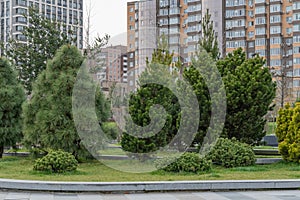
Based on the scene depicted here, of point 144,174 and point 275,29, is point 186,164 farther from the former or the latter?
point 275,29

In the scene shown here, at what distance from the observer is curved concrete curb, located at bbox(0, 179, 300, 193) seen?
31.4ft

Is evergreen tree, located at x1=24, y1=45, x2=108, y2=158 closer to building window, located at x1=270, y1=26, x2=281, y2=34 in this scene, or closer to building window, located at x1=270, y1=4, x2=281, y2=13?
building window, located at x1=270, y1=26, x2=281, y2=34

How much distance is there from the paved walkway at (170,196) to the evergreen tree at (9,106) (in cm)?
614

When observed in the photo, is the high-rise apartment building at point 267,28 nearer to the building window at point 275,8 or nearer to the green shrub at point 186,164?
the building window at point 275,8

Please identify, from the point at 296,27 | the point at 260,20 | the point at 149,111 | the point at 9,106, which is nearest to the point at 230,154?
the point at 149,111

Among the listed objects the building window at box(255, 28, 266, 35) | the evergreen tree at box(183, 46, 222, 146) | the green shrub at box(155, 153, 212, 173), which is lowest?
the green shrub at box(155, 153, 212, 173)

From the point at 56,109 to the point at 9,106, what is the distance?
2624mm

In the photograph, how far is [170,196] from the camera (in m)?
9.42

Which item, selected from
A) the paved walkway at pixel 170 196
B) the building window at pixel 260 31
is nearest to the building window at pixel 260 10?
the building window at pixel 260 31

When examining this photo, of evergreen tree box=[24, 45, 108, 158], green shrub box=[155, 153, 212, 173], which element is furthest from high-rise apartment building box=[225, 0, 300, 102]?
green shrub box=[155, 153, 212, 173]

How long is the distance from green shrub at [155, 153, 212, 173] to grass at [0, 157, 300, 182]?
7.3 inches

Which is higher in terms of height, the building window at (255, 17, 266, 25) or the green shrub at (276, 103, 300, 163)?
the building window at (255, 17, 266, 25)

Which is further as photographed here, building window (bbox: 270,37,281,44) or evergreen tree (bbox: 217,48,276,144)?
building window (bbox: 270,37,281,44)

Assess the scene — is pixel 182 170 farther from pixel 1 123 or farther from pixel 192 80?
pixel 1 123
